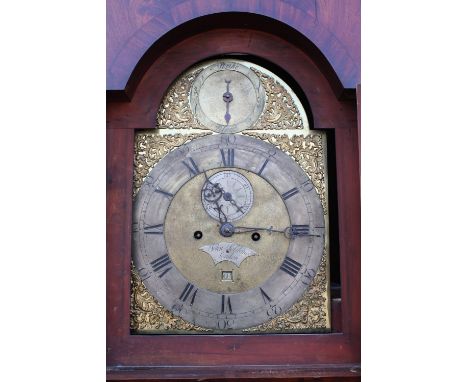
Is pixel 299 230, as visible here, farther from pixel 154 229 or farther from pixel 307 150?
pixel 154 229

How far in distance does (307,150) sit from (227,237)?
50 centimetres

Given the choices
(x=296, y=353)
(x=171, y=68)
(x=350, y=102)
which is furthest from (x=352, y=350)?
(x=171, y=68)

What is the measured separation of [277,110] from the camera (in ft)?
10.1

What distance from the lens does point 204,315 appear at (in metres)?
2.89

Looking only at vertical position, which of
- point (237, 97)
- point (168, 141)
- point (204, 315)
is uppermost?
point (237, 97)

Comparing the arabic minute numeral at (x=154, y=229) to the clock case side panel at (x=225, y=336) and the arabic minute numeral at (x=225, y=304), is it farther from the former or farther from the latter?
the arabic minute numeral at (x=225, y=304)

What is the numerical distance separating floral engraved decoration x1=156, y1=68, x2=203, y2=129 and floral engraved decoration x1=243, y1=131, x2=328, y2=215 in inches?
9.8

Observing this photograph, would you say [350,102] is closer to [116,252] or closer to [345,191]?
[345,191]

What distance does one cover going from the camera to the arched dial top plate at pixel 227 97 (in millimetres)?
3045

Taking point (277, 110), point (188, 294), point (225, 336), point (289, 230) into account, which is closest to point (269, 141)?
point (277, 110)

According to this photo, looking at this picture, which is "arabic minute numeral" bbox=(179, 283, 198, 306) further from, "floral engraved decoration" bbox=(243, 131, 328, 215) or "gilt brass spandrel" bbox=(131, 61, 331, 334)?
"floral engraved decoration" bbox=(243, 131, 328, 215)

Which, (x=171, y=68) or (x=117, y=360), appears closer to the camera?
(x=117, y=360)

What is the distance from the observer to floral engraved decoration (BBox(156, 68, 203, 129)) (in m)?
3.04

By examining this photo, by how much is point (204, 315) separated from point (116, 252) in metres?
0.43
